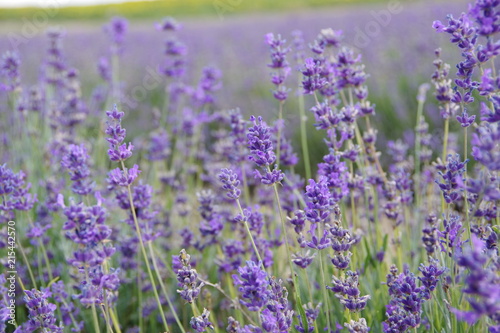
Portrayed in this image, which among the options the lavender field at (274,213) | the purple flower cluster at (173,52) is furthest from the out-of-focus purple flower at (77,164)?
the purple flower cluster at (173,52)

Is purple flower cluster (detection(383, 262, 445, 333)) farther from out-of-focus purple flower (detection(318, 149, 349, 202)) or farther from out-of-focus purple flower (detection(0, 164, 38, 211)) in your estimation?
out-of-focus purple flower (detection(0, 164, 38, 211))

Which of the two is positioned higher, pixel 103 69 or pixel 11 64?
pixel 103 69

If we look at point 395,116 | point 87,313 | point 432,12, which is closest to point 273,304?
point 87,313

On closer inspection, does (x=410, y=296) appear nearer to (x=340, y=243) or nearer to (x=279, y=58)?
(x=340, y=243)

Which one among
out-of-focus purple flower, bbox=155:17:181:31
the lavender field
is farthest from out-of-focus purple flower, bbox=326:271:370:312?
out-of-focus purple flower, bbox=155:17:181:31

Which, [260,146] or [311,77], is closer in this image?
[260,146]

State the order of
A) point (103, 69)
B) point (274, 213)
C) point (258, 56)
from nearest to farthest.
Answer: point (274, 213), point (103, 69), point (258, 56)

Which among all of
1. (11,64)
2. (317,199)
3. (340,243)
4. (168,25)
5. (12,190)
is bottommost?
(340,243)

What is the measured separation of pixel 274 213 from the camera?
2.80 meters

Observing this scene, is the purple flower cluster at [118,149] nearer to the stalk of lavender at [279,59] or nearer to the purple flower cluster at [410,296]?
the stalk of lavender at [279,59]

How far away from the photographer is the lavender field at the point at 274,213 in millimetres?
1445

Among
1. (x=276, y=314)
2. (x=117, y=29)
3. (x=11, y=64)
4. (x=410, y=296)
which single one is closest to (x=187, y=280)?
(x=276, y=314)

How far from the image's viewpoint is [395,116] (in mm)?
5234

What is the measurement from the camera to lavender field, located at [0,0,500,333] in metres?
1.45
